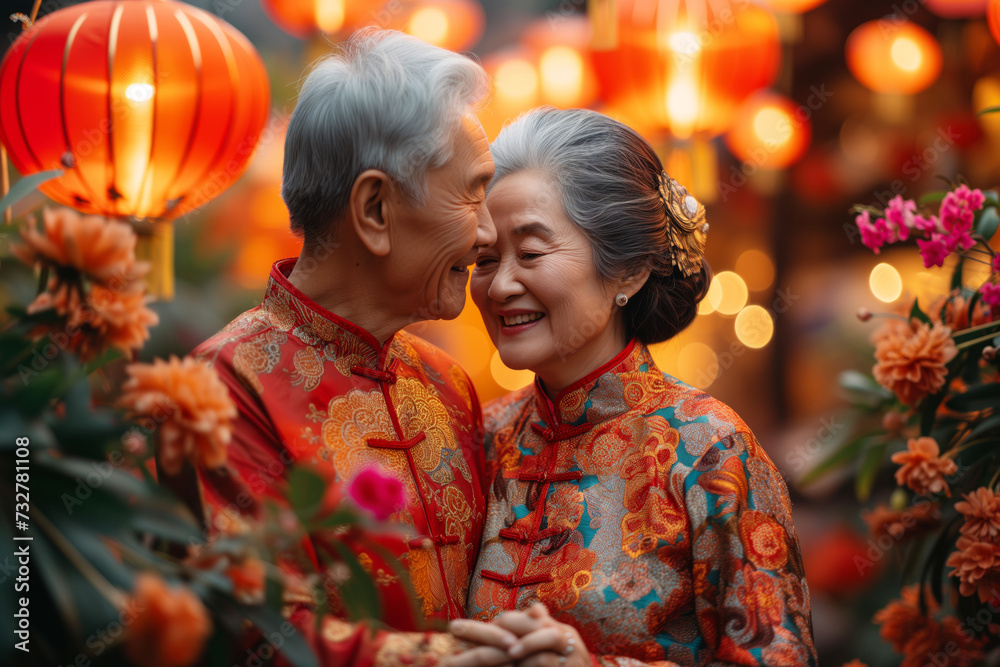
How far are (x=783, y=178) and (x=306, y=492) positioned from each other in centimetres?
440

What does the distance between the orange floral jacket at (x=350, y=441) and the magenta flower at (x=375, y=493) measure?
12.5 inches

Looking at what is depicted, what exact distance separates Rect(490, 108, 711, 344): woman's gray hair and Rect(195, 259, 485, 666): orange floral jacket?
433 mm

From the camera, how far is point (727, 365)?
5.07 metres

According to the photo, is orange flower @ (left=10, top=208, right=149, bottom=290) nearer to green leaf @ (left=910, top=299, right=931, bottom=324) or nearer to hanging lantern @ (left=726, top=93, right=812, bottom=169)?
green leaf @ (left=910, top=299, right=931, bottom=324)

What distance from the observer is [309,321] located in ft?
5.07

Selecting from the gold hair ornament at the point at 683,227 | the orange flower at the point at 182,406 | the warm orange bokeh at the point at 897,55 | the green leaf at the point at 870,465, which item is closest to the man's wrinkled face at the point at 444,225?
the gold hair ornament at the point at 683,227

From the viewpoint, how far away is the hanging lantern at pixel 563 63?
396 cm

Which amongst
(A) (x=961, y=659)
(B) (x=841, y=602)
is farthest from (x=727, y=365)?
(A) (x=961, y=659)


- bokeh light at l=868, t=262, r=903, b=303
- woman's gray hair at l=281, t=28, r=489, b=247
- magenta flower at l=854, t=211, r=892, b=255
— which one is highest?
woman's gray hair at l=281, t=28, r=489, b=247

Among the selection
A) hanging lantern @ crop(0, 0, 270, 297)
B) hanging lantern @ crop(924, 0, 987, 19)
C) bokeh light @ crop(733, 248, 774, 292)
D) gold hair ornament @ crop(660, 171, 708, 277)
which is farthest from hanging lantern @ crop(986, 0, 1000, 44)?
bokeh light @ crop(733, 248, 774, 292)

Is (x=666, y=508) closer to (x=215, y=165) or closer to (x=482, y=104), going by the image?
(x=482, y=104)

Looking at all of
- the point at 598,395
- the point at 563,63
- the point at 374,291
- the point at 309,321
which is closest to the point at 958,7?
the point at 563,63

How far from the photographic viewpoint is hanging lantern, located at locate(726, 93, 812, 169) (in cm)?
438

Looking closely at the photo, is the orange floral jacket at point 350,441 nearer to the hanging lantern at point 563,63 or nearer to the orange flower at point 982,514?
the orange flower at point 982,514
